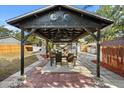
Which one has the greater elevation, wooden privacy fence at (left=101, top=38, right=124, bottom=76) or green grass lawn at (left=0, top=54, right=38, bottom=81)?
wooden privacy fence at (left=101, top=38, right=124, bottom=76)

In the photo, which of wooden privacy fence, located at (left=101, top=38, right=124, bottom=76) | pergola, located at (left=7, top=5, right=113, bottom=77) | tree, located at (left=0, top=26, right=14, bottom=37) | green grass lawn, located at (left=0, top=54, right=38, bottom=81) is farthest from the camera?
tree, located at (left=0, top=26, right=14, bottom=37)

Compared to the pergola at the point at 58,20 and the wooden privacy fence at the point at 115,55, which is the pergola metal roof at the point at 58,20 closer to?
the pergola at the point at 58,20

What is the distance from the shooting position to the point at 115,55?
56.5 feet

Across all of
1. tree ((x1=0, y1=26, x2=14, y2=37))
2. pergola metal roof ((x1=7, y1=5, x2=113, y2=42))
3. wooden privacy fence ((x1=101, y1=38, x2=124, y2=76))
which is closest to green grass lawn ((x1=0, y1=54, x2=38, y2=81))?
pergola metal roof ((x1=7, y1=5, x2=113, y2=42))

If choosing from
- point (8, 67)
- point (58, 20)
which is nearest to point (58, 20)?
point (58, 20)

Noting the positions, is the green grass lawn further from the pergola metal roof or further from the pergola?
the pergola metal roof

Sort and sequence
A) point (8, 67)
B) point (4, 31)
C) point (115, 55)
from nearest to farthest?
point (115, 55), point (8, 67), point (4, 31)

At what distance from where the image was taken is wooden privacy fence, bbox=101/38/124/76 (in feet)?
51.1

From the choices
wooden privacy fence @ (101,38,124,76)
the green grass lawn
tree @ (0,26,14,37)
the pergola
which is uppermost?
tree @ (0,26,14,37)

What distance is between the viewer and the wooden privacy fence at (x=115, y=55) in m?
15.6

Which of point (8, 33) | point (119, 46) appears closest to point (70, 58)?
point (119, 46)

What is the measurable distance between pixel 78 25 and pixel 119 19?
9.97 meters

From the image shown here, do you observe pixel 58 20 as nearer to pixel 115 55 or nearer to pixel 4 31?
pixel 115 55
